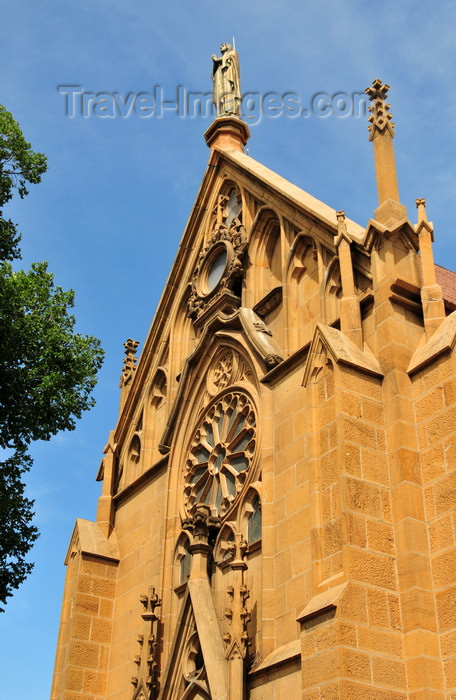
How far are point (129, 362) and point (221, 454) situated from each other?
5638mm

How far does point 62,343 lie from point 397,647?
31.2ft

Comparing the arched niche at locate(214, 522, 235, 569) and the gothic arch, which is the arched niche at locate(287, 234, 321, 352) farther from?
the arched niche at locate(214, 522, 235, 569)

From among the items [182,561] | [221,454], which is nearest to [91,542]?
[182,561]

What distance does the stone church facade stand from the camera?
9.77 meters

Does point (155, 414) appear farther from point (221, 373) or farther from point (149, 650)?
point (149, 650)

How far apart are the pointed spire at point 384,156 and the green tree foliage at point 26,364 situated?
6496mm

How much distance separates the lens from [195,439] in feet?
52.9

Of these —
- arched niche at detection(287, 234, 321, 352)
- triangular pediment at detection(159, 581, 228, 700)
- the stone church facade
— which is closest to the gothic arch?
the stone church facade

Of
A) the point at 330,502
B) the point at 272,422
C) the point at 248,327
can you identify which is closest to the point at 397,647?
the point at 330,502

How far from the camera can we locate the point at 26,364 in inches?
657

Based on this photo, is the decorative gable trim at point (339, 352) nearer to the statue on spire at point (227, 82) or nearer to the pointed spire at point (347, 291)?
the pointed spire at point (347, 291)

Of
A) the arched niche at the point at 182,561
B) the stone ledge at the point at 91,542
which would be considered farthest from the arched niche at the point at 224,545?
the stone ledge at the point at 91,542

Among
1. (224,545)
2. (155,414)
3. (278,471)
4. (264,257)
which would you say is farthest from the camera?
(155,414)

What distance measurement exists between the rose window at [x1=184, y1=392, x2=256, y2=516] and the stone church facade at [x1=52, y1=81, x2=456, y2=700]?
1.6 inches
